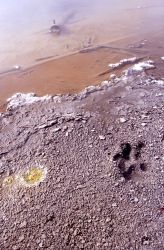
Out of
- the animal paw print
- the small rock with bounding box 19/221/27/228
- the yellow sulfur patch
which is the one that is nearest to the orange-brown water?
the animal paw print

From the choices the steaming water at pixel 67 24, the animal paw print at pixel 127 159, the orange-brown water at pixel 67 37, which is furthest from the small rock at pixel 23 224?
the steaming water at pixel 67 24

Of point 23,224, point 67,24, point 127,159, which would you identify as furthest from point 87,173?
point 67,24

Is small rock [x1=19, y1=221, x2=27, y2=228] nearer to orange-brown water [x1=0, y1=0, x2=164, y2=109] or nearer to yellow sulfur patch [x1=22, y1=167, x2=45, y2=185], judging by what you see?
yellow sulfur patch [x1=22, y1=167, x2=45, y2=185]

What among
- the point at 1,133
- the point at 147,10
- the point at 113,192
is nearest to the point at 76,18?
the point at 147,10

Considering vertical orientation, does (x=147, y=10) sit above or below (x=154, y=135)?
above

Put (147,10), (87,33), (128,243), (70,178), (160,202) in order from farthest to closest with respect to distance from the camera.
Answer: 1. (147,10)
2. (87,33)
3. (70,178)
4. (160,202)
5. (128,243)

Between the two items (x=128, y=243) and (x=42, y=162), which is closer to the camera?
(x=128, y=243)

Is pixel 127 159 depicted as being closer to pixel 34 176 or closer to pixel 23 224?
pixel 34 176

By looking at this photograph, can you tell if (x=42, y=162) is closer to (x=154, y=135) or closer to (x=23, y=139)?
(x=23, y=139)
